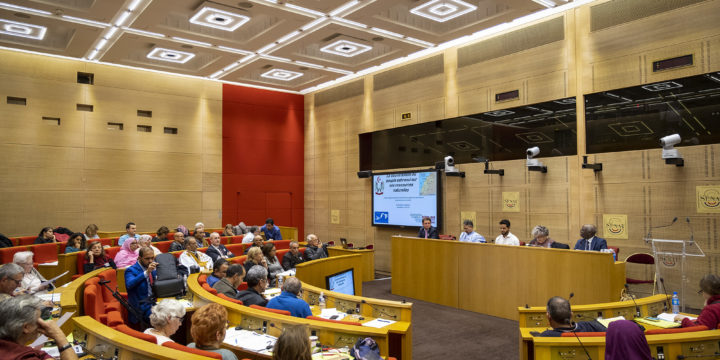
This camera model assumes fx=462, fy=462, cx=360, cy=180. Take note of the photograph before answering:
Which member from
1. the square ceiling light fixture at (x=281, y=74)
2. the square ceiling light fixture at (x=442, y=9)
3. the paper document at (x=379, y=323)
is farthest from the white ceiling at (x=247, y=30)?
the paper document at (x=379, y=323)

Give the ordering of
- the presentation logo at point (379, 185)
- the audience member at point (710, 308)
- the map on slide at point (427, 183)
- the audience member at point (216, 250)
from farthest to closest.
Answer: the presentation logo at point (379, 185) < the map on slide at point (427, 183) < the audience member at point (216, 250) < the audience member at point (710, 308)

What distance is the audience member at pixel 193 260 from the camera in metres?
6.64

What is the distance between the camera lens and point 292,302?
163 inches

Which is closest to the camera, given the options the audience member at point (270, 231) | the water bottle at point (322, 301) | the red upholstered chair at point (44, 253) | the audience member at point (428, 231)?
the water bottle at point (322, 301)

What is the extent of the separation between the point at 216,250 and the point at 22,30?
20.9 feet

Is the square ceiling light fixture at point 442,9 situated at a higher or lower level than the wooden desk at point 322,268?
higher

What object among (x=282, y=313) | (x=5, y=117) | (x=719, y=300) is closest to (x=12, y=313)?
(x=282, y=313)

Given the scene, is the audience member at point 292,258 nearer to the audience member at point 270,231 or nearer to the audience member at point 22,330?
the audience member at point 270,231

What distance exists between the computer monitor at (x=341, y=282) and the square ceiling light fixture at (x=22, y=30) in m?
7.83

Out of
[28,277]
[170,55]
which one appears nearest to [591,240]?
[28,277]

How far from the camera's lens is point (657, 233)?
7133 mm

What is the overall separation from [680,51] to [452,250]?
4559 mm

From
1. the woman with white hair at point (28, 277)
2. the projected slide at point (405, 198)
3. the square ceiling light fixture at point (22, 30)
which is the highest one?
the square ceiling light fixture at point (22, 30)

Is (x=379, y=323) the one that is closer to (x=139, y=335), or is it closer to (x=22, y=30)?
(x=139, y=335)
